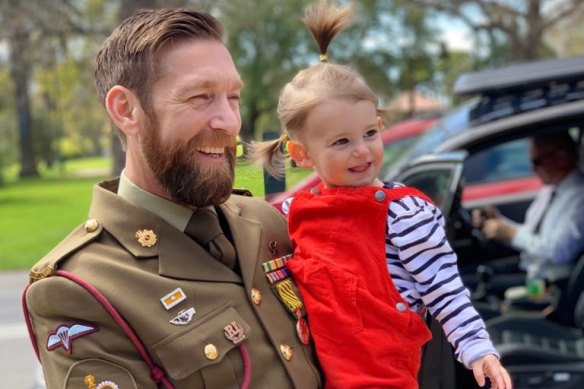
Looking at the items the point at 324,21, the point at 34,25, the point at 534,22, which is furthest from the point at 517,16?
the point at 324,21

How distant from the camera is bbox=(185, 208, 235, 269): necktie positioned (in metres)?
1.64

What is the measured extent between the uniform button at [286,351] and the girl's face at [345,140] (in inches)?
16.6

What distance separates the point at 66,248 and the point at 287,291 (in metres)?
0.52

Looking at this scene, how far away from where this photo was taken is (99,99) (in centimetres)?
169

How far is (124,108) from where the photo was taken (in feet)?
5.20

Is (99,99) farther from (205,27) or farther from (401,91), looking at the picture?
(401,91)

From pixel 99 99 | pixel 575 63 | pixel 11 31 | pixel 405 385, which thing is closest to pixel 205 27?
pixel 99 99

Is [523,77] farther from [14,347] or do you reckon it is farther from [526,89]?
[14,347]

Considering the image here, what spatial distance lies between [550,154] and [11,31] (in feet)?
40.0

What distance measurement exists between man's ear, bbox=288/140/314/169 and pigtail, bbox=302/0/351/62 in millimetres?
253

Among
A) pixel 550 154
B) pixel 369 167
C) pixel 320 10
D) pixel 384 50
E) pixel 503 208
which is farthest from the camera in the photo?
pixel 384 50

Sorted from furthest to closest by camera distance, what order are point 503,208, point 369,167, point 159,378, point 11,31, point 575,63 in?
point 11,31
point 503,208
point 575,63
point 369,167
point 159,378

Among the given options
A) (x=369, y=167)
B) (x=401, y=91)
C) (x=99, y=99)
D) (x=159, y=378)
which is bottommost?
(x=401, y=91)

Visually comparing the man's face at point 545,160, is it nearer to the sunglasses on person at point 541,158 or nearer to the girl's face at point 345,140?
the sunglasses on person at point 541,158
